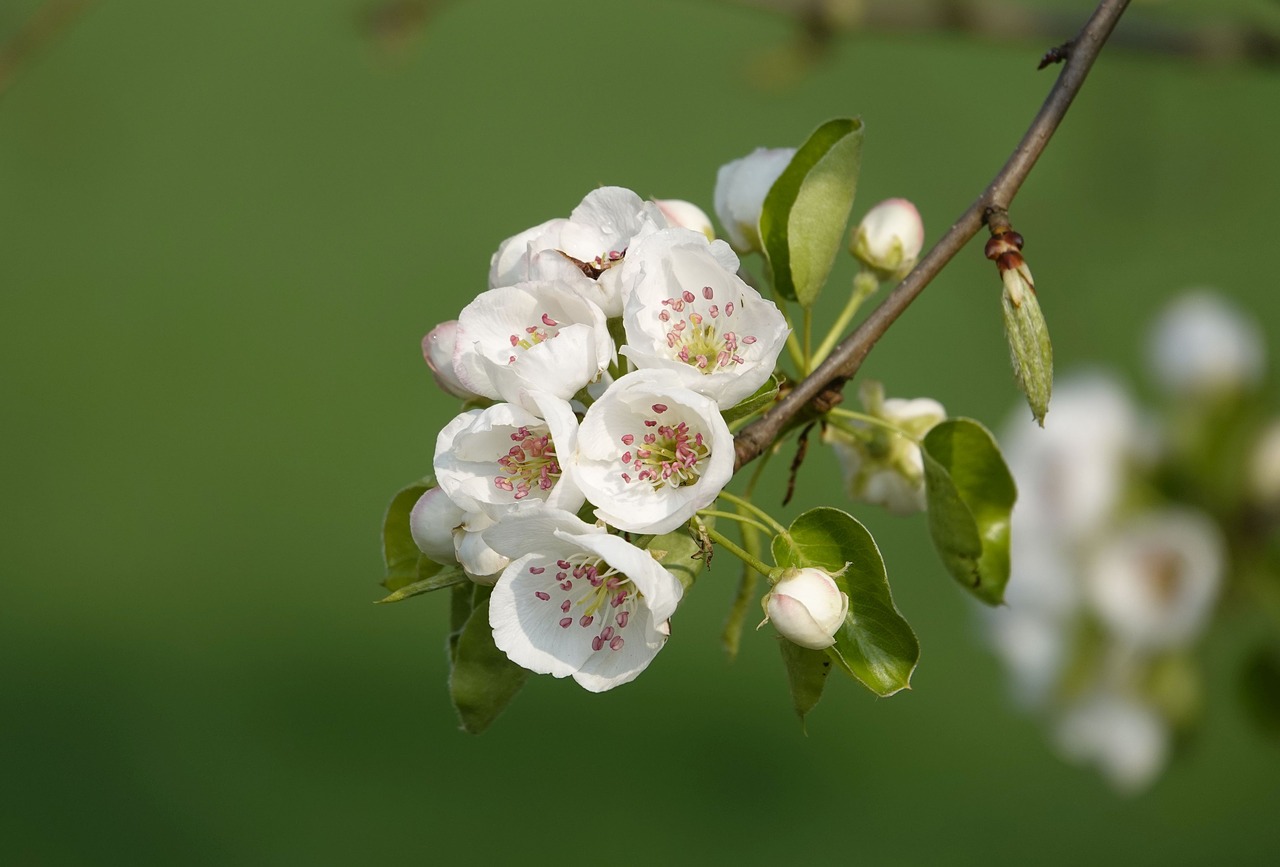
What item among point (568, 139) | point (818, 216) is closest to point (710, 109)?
point (568, 139)

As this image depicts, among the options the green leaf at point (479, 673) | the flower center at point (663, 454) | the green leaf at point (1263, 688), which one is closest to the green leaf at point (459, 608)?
the green leaf at point (479, 673)

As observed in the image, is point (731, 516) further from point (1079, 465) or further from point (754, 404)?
point (1079, 465)

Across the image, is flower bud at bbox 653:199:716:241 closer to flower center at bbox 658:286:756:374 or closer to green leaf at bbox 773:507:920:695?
flower center at bbox 658:286:756:374

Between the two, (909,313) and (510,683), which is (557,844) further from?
(510,683)

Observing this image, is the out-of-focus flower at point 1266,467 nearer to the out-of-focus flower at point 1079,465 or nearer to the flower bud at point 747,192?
the out-of-focus flower at point 1079,465

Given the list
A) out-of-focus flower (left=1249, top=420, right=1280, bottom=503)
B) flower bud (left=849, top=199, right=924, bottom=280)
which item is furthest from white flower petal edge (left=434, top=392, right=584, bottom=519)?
out-of-focus flower (left=1249, top=420, right=1280, bottom=503)

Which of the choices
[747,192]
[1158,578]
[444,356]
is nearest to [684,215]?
[747,192]

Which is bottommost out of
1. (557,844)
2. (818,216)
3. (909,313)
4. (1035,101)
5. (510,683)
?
(557,844)

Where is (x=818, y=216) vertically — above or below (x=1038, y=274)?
above
